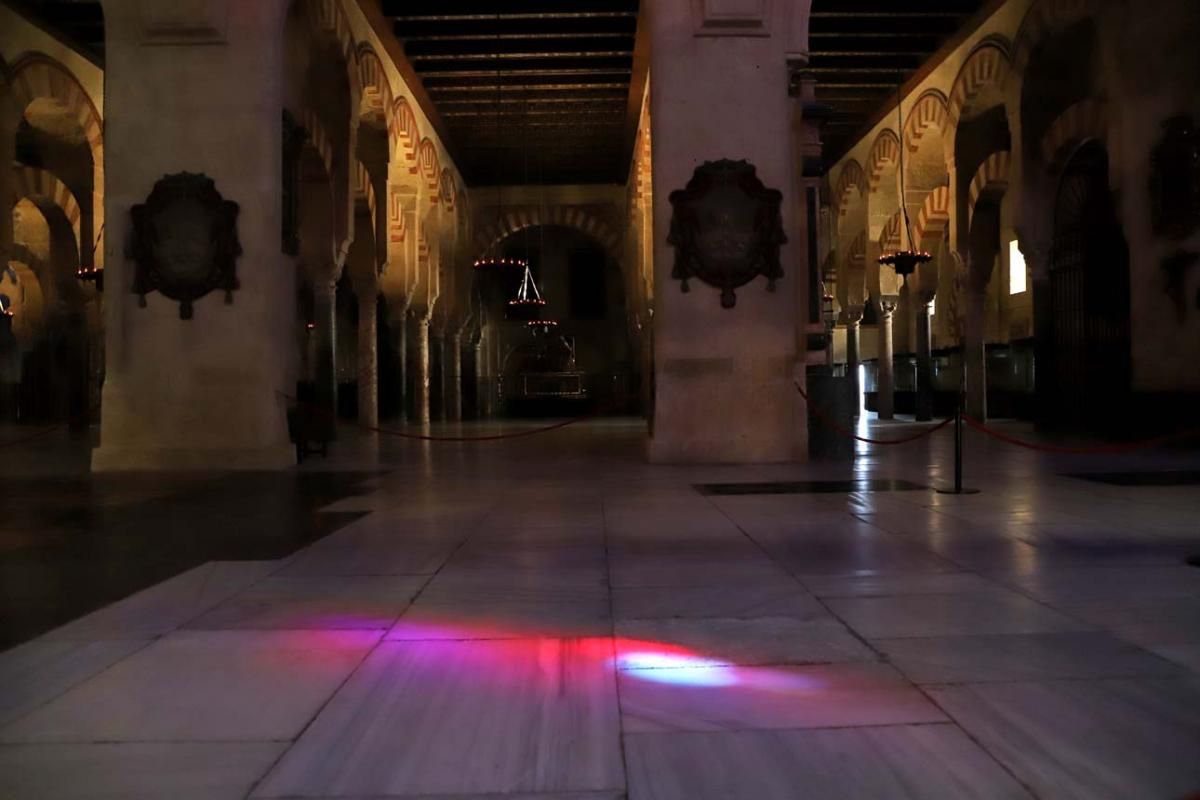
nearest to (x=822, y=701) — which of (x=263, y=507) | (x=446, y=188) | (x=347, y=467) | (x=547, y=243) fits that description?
(x=263, y=507)

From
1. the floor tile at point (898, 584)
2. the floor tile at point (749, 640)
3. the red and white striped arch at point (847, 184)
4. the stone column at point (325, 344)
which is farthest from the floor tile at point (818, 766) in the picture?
the red and white striped arch at point (847, 184)

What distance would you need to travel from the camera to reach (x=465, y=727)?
1816 mm

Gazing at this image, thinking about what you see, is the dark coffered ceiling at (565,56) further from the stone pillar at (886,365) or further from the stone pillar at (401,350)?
the stone pillar at (401,350)

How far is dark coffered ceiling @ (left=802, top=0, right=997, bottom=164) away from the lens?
10.5 meters

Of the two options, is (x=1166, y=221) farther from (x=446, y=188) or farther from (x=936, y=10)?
(x=446, y=188)

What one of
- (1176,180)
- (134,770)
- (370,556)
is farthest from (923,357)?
(134,770)

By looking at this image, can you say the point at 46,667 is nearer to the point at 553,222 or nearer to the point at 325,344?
the point at 325,344

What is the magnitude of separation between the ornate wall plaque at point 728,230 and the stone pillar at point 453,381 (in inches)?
480

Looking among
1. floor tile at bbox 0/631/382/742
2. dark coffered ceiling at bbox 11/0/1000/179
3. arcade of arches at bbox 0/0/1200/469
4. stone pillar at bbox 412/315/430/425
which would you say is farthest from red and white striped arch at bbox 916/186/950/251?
floor tile at bbox 0/631/382/742

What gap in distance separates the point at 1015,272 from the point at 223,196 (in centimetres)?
1499

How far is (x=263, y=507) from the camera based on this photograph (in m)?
5.14

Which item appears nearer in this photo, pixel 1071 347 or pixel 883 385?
pixel 1071 347

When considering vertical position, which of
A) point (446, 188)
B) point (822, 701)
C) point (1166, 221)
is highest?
point (446, 188)

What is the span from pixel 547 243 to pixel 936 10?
1505 centimetres
